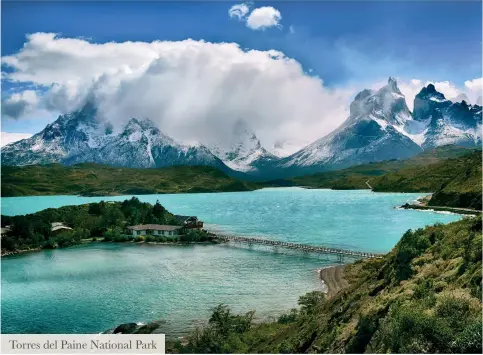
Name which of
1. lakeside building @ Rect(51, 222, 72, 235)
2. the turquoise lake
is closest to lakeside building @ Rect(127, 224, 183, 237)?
the turquoise lake

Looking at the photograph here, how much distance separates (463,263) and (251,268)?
48.8 meters

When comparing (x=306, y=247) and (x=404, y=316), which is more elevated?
(x=404, y=316)

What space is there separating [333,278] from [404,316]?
146 ft

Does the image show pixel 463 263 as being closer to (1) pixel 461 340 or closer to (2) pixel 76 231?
(1) pixel 461 340

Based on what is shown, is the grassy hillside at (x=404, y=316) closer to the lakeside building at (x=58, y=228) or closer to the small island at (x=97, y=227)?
the small island at (x=97, y=227)

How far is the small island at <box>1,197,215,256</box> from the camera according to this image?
9688 cm

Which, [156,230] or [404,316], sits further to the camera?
[156,230]

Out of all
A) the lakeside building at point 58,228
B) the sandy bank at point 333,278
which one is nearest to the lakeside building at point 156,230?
the lakeside building at point 58,228

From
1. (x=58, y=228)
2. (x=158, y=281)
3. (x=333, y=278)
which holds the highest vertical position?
(x=58, y=228)

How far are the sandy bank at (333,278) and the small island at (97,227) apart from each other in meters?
41.1

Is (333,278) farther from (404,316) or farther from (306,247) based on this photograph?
(404,316)

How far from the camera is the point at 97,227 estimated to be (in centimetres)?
11275

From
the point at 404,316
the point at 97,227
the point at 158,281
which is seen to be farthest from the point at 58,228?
the point at 404,316

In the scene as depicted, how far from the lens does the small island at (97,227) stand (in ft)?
318
